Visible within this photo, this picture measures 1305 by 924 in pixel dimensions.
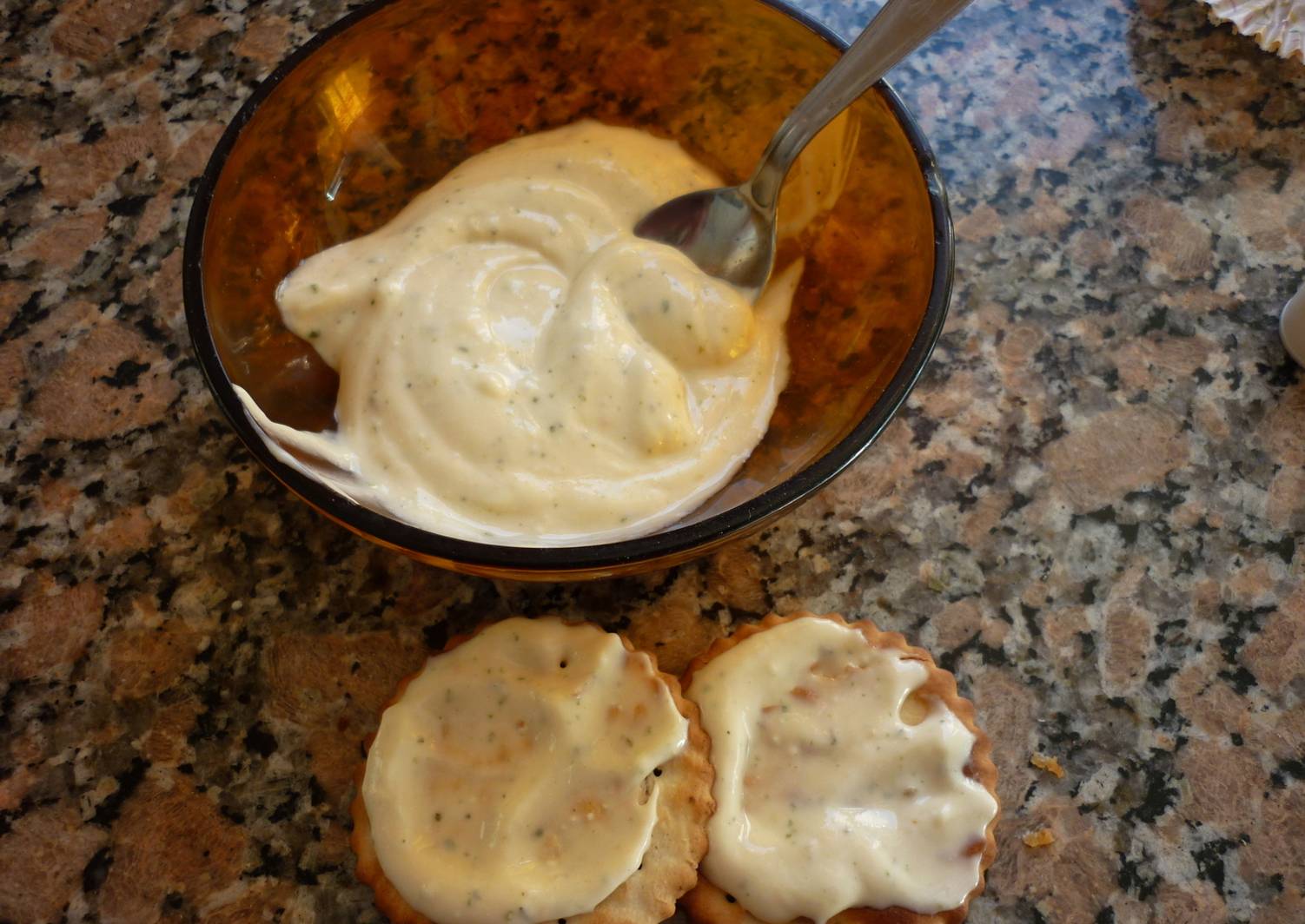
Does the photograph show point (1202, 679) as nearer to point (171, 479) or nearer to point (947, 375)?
point (947, 375)

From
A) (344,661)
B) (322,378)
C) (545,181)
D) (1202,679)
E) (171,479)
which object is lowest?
(1202,679)

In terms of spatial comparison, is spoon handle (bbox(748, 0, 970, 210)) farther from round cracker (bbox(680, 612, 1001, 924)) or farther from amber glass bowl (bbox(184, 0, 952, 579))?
round cracker (bbox(680, 612, 1001, 924))

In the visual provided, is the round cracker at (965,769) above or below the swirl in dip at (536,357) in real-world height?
below

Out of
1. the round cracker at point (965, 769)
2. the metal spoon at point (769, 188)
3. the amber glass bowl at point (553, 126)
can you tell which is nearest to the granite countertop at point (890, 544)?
the round cracker at point (965, 769)

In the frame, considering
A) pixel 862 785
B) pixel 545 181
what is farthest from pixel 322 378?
pixel 862 785

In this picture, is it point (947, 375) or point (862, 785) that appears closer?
point (862, 785)

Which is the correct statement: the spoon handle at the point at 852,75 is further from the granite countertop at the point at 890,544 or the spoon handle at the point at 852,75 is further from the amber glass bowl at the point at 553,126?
the granite countertop at the point at 890,544

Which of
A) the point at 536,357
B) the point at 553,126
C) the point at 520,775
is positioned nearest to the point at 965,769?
the point at 520,775
